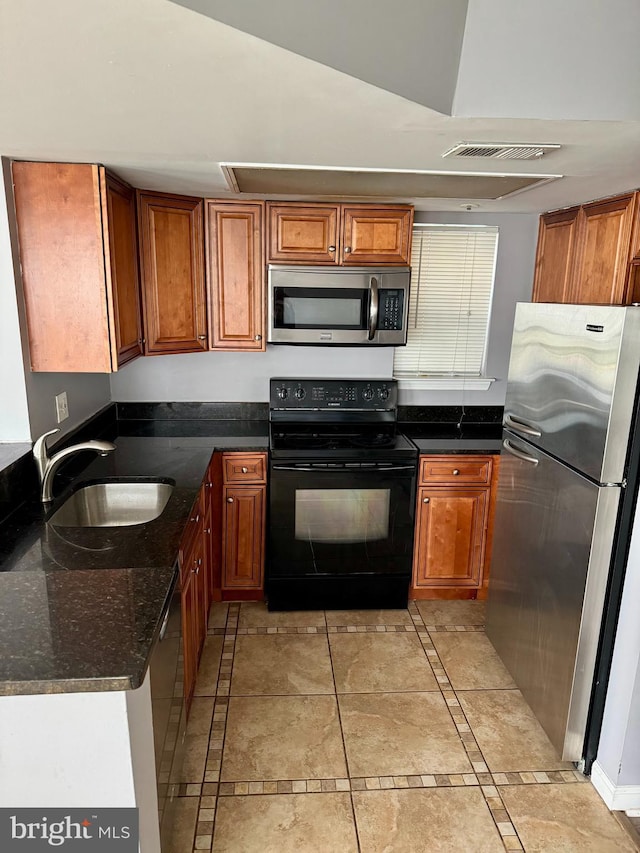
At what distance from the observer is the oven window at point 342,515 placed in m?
3.05

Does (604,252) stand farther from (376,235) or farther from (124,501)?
(124,501)

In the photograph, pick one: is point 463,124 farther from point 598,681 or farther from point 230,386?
A: point 230,386

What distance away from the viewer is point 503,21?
137 cm

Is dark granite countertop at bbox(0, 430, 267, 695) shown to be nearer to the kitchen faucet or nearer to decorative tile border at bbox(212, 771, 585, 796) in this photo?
the kitchen faucet

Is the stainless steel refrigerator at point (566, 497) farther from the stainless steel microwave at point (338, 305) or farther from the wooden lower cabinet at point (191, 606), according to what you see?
the wooden lower cabinet at point (191, 606)

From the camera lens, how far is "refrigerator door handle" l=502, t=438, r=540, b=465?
2.43 m

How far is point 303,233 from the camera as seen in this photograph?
9.86ft

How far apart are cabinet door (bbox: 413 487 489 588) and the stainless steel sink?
1376 mm

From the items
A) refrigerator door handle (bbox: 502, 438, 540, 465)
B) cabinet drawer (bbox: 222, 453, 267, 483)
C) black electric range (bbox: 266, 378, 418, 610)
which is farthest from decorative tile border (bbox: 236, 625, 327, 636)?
refrigerator door handle (bbox: 502, 438, 540, 465)

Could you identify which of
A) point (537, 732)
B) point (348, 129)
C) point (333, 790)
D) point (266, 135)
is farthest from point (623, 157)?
point (333, 790)

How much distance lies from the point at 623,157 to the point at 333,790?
2.35m

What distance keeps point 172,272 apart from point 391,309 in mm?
1121

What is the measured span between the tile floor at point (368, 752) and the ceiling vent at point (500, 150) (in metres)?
2.15

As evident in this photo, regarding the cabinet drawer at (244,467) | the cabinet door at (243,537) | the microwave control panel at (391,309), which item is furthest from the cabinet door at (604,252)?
the cabinet door at (243,537)
